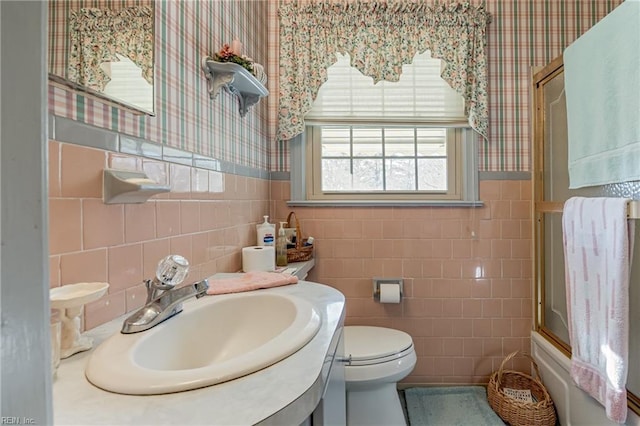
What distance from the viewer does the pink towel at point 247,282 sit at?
99 centimetres

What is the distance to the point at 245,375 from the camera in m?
0.50

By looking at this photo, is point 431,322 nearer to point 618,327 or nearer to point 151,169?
point 618,327

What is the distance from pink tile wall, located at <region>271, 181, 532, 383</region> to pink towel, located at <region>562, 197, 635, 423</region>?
409 millimetres

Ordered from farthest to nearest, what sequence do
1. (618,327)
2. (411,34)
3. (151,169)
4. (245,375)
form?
(411,34)
(618,327)
(151,169)
(245,375)

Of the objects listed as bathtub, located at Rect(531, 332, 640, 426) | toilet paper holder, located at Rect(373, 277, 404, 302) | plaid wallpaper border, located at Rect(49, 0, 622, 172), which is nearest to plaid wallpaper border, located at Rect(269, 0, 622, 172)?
plaid wallpaper border, located at Rect(49, 0, 622, 172)

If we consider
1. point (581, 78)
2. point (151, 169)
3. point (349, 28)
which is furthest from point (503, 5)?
point (151, 169)

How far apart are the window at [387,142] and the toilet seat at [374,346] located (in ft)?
2.51

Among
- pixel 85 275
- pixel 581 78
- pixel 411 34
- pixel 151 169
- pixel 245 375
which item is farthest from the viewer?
pixel 411 34

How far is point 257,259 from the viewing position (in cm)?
135

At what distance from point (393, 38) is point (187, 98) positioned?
1285 mm

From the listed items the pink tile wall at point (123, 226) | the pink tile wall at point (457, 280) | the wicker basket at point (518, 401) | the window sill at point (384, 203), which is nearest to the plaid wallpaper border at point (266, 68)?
the pink tile wall at point (123, 226)

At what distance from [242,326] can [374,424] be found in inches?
36.4

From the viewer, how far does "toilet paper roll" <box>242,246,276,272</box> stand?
135cm

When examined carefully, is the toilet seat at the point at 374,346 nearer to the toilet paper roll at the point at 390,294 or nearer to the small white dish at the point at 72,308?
the toilet paper roll at the point at 390,294
